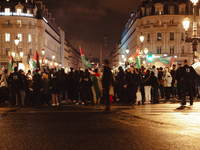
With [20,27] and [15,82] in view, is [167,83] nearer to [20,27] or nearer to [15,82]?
[15,82]

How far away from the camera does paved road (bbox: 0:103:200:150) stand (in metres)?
5.75

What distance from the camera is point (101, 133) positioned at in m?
6.93

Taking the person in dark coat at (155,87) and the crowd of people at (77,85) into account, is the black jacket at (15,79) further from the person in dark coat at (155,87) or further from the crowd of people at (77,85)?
the person in dark coat at (155,87)

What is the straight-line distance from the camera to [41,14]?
69500mm

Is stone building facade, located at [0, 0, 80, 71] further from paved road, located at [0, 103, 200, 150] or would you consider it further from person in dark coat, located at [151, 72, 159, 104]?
paved road, located at [0, 103, 200, 150]

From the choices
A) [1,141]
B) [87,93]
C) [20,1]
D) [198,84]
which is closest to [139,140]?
[1,141]

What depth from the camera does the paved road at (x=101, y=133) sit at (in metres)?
5.75

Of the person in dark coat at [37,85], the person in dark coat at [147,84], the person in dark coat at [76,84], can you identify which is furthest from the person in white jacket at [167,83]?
the person in dark coat at [37,85]

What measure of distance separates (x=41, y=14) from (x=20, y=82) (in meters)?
58.6

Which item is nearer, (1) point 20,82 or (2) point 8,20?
(1) point 20,82

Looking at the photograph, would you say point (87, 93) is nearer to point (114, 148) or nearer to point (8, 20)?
point (114, 148)

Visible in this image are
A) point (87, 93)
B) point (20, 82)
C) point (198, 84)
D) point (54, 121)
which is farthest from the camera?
point (198, 84)

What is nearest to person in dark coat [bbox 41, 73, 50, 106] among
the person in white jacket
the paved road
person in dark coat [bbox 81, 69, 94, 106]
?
person in dark coat [bbox 81, 69, 94, 106]

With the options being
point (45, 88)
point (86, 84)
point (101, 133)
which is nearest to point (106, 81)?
point (86, 84)
